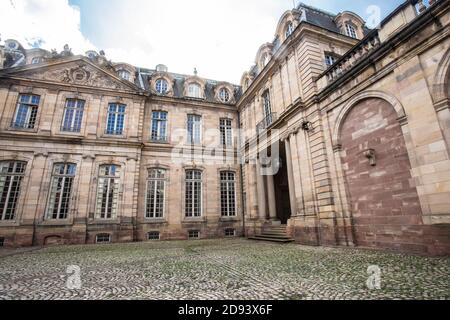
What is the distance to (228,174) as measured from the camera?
51.7ft

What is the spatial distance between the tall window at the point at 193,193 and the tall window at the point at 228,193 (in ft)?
4.89

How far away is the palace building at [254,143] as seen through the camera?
5867 mm

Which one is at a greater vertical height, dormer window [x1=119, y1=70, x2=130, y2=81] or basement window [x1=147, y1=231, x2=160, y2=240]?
dormer window [x1=119, y1=70, x2=130, y2=81]

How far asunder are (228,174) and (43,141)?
10810mm

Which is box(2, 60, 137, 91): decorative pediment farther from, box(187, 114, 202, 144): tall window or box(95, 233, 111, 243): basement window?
box(95, 233, 111, 243): basement window

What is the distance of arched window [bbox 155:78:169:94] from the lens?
627 inches

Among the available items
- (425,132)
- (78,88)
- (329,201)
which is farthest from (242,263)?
(78,88)

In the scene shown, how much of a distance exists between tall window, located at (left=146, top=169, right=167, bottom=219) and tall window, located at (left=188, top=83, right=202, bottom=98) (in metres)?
6.05

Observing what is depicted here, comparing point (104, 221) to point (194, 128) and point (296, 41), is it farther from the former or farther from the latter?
point (296, 41)

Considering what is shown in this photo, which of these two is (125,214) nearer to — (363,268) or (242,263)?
(242,263)

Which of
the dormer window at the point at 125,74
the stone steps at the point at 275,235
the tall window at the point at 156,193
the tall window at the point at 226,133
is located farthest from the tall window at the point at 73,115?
the stone steps at the point at 275,235

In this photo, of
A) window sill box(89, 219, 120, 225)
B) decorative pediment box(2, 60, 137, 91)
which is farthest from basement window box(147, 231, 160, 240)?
decorative pediment box(2, 60, 137, 91)

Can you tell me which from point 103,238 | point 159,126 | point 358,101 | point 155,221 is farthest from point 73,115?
point 358,101

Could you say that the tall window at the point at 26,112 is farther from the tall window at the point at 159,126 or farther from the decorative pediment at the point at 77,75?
the tall window at the point at 159,126
